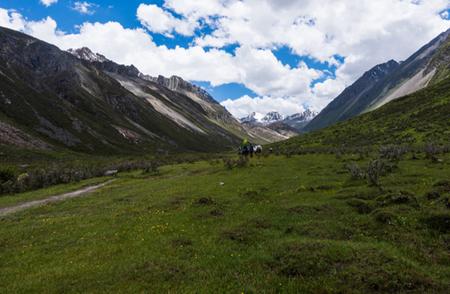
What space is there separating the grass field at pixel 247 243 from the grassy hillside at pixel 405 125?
53.4 metres

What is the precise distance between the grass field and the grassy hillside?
53419 mm

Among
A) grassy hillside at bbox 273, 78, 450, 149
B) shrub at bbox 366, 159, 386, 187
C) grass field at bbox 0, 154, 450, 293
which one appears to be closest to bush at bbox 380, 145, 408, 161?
shrub at bbox 366, 159, 386, 187

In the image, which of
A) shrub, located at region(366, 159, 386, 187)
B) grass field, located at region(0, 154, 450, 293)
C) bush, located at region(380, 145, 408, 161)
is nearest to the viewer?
grass field, located at region(0, 154, 450, 293)

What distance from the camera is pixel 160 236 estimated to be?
21.3 m

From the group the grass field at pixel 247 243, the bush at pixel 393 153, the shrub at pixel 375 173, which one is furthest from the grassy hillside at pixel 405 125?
the grass field at pixel 247 243

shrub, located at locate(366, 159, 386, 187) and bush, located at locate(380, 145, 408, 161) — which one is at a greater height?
bush, located at locate(380, 145, 408, 161)

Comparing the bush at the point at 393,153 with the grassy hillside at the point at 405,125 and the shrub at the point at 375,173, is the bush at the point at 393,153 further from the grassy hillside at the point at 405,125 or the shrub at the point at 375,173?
the grassy hillside at the point at 405,125

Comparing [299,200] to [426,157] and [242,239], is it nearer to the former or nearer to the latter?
[242,239]

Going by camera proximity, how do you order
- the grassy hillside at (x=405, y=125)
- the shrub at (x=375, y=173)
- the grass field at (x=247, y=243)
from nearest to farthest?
the grass field at (x=247, y=243)
the shrub at (x=375, y=173)
the grassy hillside at (x=405, y=125)

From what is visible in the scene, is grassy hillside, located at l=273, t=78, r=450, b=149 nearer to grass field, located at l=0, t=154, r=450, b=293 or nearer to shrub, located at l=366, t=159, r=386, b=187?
shrub, located at l=366, t=159, r=386, b=187

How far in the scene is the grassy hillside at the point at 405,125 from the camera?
82.7 meters

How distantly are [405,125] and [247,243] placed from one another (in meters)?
97.6

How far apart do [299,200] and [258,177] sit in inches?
618

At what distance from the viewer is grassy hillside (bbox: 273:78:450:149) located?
82.7m
